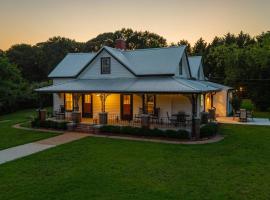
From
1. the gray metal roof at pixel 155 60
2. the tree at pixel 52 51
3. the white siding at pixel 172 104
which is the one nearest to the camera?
the white siding at pixel 172 104

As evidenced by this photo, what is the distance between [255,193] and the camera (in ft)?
27.0

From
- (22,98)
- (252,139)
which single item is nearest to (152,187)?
(252,139)

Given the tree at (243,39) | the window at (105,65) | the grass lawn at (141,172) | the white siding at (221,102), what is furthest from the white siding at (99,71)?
the tree at (243,39)

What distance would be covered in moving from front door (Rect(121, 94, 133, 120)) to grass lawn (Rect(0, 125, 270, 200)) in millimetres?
6835

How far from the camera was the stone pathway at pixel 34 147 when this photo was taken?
12727 millimetres

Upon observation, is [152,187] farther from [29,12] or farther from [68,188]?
[29,12]

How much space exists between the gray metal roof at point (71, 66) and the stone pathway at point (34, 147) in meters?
9.15

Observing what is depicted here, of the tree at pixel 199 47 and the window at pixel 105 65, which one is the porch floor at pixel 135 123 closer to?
the window at pixel 105 65

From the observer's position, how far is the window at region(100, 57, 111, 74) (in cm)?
2284

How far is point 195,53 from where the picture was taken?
4834 cm

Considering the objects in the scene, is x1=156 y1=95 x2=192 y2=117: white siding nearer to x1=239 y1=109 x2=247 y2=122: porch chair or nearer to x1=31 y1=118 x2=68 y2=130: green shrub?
x1=239 y1=109 x2=247 y2=122: porch chair

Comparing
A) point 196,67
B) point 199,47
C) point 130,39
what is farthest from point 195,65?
point 130,39

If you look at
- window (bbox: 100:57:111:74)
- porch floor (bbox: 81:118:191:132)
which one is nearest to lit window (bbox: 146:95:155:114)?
porch floor (bbox: 81:118:191:132)

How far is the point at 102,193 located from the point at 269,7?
26341mm
